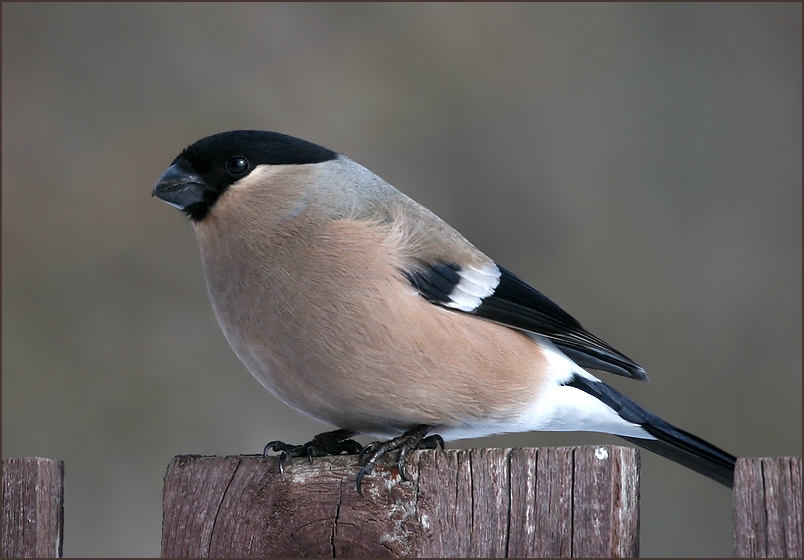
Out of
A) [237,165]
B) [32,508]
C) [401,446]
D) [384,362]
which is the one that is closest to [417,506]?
[401,446]

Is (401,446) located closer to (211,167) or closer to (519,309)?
(519,309)

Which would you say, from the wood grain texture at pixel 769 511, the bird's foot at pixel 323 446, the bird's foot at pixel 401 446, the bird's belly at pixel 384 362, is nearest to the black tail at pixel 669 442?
the bird's belly at pixel 384 362

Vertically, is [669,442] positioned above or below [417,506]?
above

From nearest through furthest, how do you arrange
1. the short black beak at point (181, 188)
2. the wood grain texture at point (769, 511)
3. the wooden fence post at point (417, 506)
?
1. the wood grain texture at point (769, 511)
2. the wooden fence post at point (417, 506)
3. the short black beak at point (181, 188)

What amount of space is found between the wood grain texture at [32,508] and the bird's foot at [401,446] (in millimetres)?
690

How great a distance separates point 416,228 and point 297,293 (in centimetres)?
48

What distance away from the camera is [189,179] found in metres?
2.73

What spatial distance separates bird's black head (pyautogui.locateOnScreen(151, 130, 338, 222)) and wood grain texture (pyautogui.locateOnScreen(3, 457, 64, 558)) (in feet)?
3.07

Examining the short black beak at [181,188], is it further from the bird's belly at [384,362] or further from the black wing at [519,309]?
the black wing at [519,309]

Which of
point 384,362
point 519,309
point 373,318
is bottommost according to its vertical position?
point 384,362

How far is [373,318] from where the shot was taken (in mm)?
2404

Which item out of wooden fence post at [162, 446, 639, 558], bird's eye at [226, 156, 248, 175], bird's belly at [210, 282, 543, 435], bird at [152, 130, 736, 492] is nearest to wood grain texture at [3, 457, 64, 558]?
wooden fence post at [162, 446, 639, 558]

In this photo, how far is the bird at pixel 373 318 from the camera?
7.88 ft

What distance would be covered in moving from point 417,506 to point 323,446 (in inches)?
28.3
